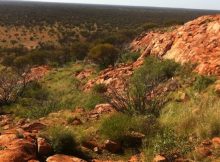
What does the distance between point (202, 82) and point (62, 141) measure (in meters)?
5.52

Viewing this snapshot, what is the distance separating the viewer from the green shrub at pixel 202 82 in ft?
35.1

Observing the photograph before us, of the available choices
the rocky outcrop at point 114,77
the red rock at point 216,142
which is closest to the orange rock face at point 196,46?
the rocky outcrop at point 114,77

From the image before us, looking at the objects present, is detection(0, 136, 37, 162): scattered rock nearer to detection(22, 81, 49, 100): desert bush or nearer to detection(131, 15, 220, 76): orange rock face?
detection(131, 15, 220, 76): orange rock face

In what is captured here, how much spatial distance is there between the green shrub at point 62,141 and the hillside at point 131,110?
16 mm

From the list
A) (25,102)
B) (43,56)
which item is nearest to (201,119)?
(25,102)

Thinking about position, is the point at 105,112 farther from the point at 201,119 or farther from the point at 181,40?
the point at 181,40

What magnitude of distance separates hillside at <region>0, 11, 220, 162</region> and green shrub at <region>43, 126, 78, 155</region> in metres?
0.02

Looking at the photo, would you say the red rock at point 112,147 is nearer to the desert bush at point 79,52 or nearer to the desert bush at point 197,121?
the desert bush at point 197,121

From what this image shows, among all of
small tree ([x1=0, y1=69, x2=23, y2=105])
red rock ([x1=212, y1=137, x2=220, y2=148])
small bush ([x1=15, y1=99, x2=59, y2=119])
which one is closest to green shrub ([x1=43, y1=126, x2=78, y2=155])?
red rock ([x1=212, y1=137, x2=220, y2=148])

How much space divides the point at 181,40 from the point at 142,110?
8.03 metres

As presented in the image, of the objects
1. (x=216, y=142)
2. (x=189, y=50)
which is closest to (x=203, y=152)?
(x=216, y=142)

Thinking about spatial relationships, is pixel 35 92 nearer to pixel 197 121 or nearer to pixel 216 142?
pixel 197 121

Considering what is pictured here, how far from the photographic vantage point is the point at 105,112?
948 centimetres

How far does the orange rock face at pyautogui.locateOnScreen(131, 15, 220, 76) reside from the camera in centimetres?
1254
